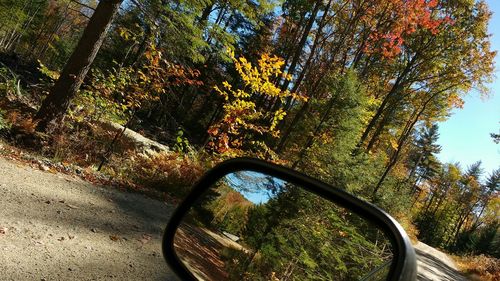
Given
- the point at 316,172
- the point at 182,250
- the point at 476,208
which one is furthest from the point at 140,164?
the point at 476,208

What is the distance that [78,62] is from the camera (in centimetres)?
880

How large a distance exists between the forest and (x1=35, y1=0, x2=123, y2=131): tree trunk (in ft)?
0.08

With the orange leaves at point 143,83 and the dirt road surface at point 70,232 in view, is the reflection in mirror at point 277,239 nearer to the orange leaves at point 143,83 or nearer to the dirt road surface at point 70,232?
the dirt road surface at point 70,232

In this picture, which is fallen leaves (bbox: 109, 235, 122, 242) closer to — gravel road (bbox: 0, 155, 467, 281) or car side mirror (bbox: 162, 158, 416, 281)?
gravel road (bbox: 0, 155, 467, 281)

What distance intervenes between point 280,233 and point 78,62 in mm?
8101

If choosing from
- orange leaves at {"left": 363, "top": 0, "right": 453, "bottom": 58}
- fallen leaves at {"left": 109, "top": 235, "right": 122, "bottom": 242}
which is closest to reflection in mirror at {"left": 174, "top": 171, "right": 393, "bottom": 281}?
fallen leaves at {"left": 109, "top": 235, "right": 122, "bottom": 242}

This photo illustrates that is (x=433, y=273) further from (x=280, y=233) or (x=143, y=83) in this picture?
(x=280, y=233)

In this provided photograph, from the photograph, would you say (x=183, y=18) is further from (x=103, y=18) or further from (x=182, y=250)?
(x=182, y=250)

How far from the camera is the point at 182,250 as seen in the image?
8.07 ft

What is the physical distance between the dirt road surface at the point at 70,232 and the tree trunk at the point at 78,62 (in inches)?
81.8

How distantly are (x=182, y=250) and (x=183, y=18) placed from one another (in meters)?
7.87

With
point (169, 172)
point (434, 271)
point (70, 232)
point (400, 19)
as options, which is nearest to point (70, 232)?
point (70, 232)

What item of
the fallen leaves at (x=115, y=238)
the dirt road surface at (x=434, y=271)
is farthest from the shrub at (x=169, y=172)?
the dirt road surface at (x=434, y=271)

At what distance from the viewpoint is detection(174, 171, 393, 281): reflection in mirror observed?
1.77 metres
